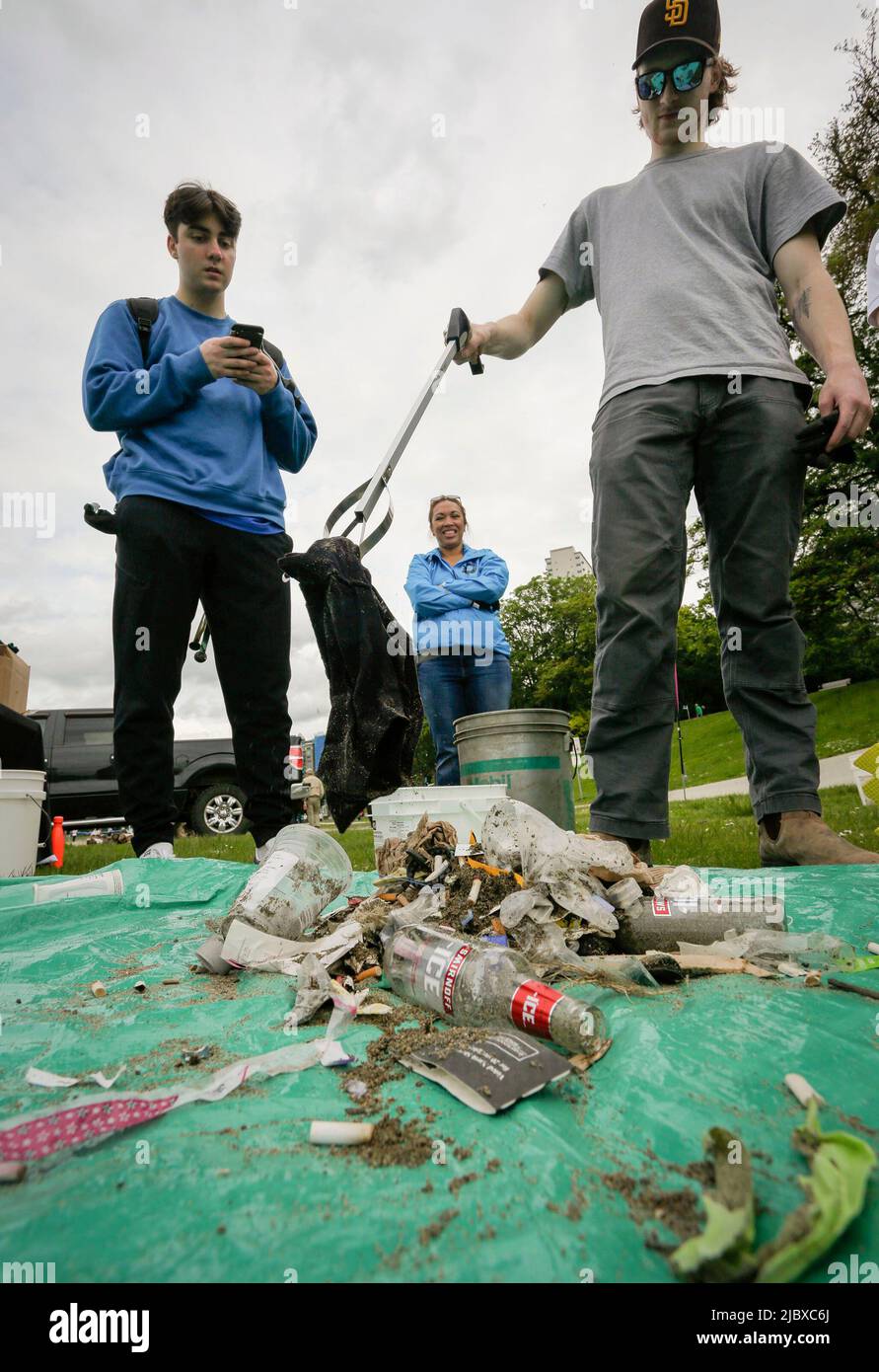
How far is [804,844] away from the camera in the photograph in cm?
230

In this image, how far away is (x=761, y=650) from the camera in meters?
2.40

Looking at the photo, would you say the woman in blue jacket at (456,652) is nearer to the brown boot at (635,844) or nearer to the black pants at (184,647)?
the black pants at (184,647)

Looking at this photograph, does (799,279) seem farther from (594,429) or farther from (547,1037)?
(547,1037)

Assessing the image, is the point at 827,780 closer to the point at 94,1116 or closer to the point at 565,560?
the point at 94,1116

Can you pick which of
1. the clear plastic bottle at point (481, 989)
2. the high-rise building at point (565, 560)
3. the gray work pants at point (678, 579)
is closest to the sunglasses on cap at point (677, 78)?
the gray work pants at point (678, 579)

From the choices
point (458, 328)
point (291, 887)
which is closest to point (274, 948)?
point (291, 887)

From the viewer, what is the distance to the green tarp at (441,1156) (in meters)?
0.61

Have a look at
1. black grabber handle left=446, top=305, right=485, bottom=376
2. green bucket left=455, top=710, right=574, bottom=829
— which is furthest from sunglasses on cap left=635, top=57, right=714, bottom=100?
green bucket left=455, top=710, right=574, bottom=829

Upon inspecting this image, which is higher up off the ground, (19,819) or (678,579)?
(678,579)

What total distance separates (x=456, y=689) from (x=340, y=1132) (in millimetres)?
3663

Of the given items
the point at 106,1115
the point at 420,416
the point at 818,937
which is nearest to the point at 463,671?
the point at 420,416

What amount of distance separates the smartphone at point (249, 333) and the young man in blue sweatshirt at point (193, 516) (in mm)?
28

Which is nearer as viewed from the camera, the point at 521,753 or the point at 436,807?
the point at 436,807

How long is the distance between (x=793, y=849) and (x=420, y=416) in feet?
7.02
